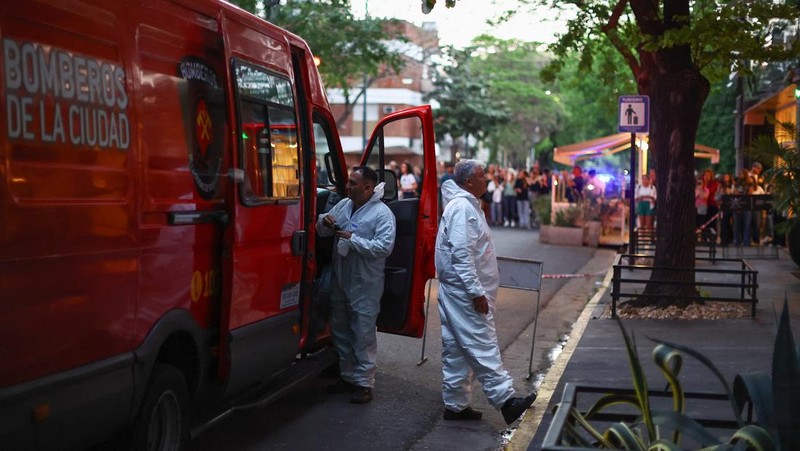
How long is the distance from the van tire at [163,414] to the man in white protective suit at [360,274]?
239 cm

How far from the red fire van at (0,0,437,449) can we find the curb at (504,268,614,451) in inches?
65.1

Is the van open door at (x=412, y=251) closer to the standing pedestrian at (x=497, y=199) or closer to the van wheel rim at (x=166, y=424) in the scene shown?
the van wheel rim at (x=166, y=424)

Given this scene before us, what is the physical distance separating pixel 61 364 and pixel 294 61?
387cm

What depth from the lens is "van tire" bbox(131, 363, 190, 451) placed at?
5527 mm

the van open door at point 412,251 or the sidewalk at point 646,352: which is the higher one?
the van open door at point 412,251

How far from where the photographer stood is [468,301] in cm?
756

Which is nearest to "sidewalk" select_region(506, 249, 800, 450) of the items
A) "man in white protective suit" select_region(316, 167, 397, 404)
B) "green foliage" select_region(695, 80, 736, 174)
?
"man in white protective suit" select_region(316, 167, 397, 404)

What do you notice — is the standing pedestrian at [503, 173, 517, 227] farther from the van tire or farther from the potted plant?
the van tire

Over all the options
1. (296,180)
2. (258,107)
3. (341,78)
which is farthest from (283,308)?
(341,78)

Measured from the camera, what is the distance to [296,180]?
7.68 metres

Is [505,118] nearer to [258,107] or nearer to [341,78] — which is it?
[341,78]

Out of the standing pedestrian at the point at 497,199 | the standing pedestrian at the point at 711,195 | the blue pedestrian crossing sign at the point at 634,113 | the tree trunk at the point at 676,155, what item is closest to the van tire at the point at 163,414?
the tree trunk at the point at 676,155

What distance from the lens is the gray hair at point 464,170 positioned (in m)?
7.73

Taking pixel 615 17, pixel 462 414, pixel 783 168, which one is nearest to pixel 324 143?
pixel 462 414
